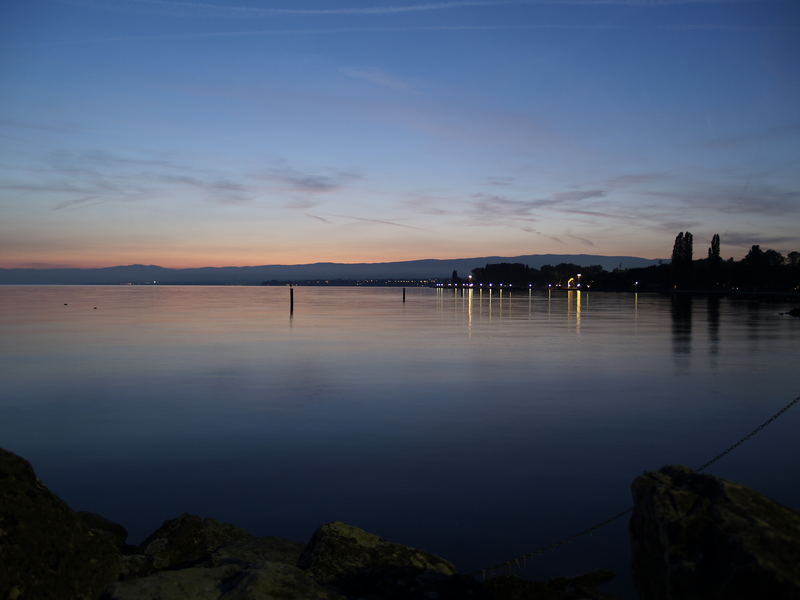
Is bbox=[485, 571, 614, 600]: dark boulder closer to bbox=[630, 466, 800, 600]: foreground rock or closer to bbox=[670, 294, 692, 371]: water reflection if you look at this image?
bbox=[630, 466, 800, 600]: foreground rock

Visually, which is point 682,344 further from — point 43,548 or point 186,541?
point 43,548

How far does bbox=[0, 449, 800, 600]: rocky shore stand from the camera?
17.1ft

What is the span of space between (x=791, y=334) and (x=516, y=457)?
146 ft

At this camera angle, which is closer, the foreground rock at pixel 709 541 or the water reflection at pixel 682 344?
the foreground rock at pixel 709 541

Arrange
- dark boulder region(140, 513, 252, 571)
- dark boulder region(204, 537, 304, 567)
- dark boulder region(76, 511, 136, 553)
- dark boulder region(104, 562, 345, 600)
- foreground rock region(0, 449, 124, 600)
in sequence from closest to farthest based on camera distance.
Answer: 1. dark boulder region(104, 562, 345, 600)
2. foreground rock region(0, 449, 124, 600)
3. dark boulder region(204, 537, 304, 567)
4. dark boulder region(140, 513, 252, 571)
5. dark boulder region(76, 511, 136, 553)

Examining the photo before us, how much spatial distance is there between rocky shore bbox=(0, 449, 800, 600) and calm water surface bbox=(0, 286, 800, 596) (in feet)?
7.57

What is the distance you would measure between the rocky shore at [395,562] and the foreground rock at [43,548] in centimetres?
1

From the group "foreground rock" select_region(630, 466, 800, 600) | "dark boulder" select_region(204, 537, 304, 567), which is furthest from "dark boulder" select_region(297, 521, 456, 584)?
"foreground rock" select_region(630, 466, 800, 600)

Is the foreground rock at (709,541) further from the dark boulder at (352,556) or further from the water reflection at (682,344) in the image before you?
the water reflection at (682,344)

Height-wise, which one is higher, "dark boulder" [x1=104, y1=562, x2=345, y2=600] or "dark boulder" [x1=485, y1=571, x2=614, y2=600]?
"dark boulder" [x1=104, y1=562, x2=345, y2=600]

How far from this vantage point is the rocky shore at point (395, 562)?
5.23 metres

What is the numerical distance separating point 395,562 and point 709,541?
353 centimetres

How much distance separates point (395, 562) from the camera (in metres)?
7.37

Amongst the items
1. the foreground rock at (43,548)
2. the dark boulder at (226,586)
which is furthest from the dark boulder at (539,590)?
the foreground rock at (43,548)
